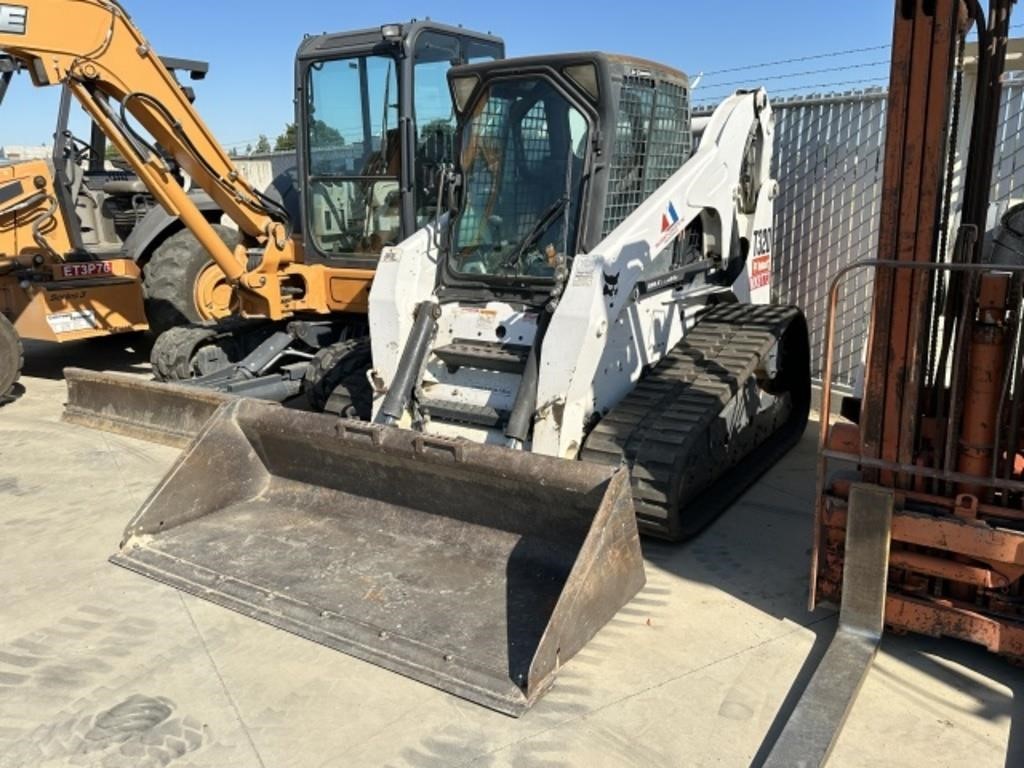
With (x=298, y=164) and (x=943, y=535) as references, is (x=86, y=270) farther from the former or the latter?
(x=943, y=535)

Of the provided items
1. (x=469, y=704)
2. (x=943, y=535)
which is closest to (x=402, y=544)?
(x=469, y=704)

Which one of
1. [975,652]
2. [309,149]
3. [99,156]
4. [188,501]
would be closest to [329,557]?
[188,501]

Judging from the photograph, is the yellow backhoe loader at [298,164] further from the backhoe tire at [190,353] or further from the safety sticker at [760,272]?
the safety sticker at [760,272]

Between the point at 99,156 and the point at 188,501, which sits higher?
the point at 99,156

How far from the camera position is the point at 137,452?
598cm

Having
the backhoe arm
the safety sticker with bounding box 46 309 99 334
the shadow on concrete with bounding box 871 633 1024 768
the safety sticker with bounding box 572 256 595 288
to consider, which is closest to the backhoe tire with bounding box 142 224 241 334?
the safety sticker with bounding box 46 309 99 334

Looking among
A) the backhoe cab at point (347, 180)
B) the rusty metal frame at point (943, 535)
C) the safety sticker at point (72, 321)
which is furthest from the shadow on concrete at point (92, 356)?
the rusty metal frame at point (943, 535)

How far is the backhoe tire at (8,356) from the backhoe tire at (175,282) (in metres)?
1.34

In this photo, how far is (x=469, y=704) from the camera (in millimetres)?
3061

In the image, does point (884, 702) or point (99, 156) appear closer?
point (884, 702)

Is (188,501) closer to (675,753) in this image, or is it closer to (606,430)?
(606,430)

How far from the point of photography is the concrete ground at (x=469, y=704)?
283cm

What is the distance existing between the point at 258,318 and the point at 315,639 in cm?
463

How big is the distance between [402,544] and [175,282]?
5.34 metres
